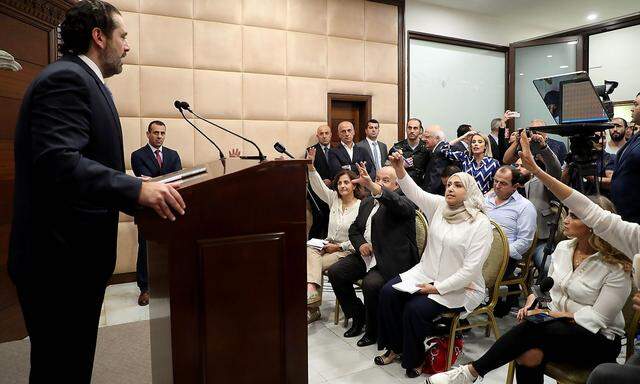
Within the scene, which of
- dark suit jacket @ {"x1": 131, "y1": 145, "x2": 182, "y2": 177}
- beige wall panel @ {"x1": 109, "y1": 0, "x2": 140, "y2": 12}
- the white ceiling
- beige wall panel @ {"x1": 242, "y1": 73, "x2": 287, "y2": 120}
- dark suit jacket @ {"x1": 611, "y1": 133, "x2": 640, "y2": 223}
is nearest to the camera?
dark suit jacket @ {"x1": 611, "y1": 133, "x2": 640, "y2": 223}

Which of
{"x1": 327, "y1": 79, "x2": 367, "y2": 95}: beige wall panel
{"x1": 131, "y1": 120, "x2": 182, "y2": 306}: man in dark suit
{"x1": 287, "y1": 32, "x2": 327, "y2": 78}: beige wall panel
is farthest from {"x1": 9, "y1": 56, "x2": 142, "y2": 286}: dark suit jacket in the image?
{"x1": 327, "y1": 79, "x2": 367, "y2": 95}: beige wall panel

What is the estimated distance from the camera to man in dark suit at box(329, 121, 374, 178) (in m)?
5.00

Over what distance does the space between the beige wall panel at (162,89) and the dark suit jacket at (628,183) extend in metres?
3.89

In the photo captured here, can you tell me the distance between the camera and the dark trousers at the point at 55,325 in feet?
3.77

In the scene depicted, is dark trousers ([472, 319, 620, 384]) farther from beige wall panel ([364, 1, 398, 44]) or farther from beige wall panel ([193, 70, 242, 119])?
beige wall panel ([364, 1, 398, 44])

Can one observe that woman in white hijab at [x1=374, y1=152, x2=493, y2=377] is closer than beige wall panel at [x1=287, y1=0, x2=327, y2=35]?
Yes

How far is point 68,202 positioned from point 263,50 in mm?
4313

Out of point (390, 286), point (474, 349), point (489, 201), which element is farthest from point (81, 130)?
point (489, 201)

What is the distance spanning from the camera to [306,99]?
5457mm

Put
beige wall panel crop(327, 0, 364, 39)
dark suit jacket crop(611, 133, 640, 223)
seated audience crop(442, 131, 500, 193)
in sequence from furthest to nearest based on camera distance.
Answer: beige wall panel crop(327, 0, 364, 39) → seated audience crop(442, 131, 500, 193) → dark suit jacket crop(611, 133, 640, 223)

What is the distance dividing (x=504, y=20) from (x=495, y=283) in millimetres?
5817

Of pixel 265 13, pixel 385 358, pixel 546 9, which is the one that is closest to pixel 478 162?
pixel 385 358

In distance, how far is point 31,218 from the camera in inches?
44.8

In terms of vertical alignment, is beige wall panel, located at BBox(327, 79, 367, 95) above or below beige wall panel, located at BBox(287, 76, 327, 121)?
above
